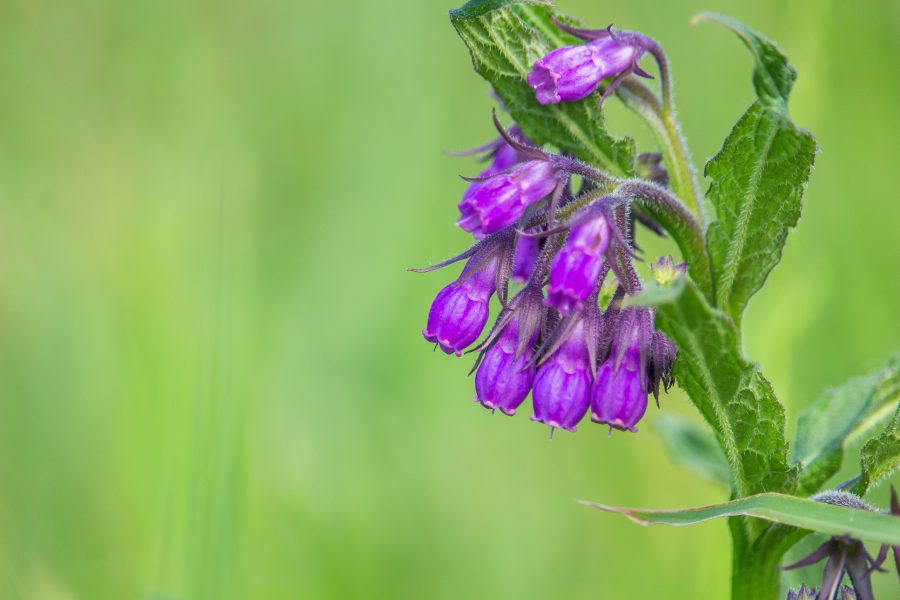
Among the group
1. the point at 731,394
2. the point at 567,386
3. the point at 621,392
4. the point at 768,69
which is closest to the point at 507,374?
the point at 567,386

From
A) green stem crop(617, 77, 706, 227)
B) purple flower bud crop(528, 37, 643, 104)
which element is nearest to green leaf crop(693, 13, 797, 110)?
purple flower bud crop(528, 37, 643, 104)

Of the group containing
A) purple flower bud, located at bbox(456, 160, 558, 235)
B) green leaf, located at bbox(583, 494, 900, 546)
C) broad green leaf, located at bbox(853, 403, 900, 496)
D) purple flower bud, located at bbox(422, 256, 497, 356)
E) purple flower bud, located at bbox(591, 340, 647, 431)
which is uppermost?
purple flower bud, located at bbox(456, 160, 558, 235)

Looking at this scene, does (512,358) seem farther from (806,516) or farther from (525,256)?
(806,516)

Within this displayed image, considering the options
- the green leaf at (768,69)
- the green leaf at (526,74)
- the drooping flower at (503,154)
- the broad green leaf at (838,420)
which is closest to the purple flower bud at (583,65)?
the green leaf at (526,74)

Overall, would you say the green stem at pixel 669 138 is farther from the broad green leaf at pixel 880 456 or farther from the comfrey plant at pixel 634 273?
the broad green leaf at pixel 880 456

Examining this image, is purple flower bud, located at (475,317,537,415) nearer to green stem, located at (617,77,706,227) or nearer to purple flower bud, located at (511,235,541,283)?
purple flower bud, located at (511,235,541,283)

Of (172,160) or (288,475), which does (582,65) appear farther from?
(172,160)
